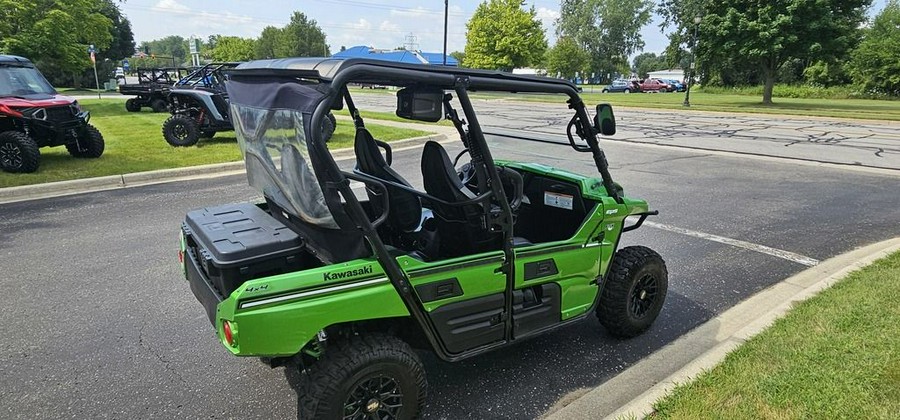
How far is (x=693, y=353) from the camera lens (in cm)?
329

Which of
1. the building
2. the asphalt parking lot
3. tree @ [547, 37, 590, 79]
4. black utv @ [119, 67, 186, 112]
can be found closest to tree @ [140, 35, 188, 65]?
the building

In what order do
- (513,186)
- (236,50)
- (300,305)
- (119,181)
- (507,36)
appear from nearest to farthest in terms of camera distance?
(300,305) → (513,186) → (119,181) → (507,36) → (236,50)

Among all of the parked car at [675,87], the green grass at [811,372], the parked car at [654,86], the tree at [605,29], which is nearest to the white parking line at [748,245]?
the green grass at [811,372]

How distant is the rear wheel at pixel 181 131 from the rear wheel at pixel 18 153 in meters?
2.92

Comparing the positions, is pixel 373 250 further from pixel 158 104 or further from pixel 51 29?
pixel 51 29

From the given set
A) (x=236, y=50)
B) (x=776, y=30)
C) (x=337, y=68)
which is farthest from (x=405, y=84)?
(x=236, y=50)

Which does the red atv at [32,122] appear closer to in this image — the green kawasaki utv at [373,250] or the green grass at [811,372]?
the green kawasaki utv at [373,250]

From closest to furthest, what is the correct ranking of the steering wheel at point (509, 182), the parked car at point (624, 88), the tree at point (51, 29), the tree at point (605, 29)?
the steering wheel at point (509, 182) → the tree at point (51, 29) → the parked car at point (624, 88) → the tree at point (605, 29)

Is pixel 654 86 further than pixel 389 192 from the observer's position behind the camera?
Yes

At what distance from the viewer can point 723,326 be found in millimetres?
3664

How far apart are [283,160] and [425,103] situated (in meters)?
0.72

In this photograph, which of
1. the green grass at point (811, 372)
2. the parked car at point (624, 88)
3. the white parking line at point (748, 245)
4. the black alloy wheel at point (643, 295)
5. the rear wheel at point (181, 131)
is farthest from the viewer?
the parked car at point (624, 88)

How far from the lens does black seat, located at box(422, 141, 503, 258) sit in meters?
2.70

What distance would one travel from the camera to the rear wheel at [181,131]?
10.9 meters
